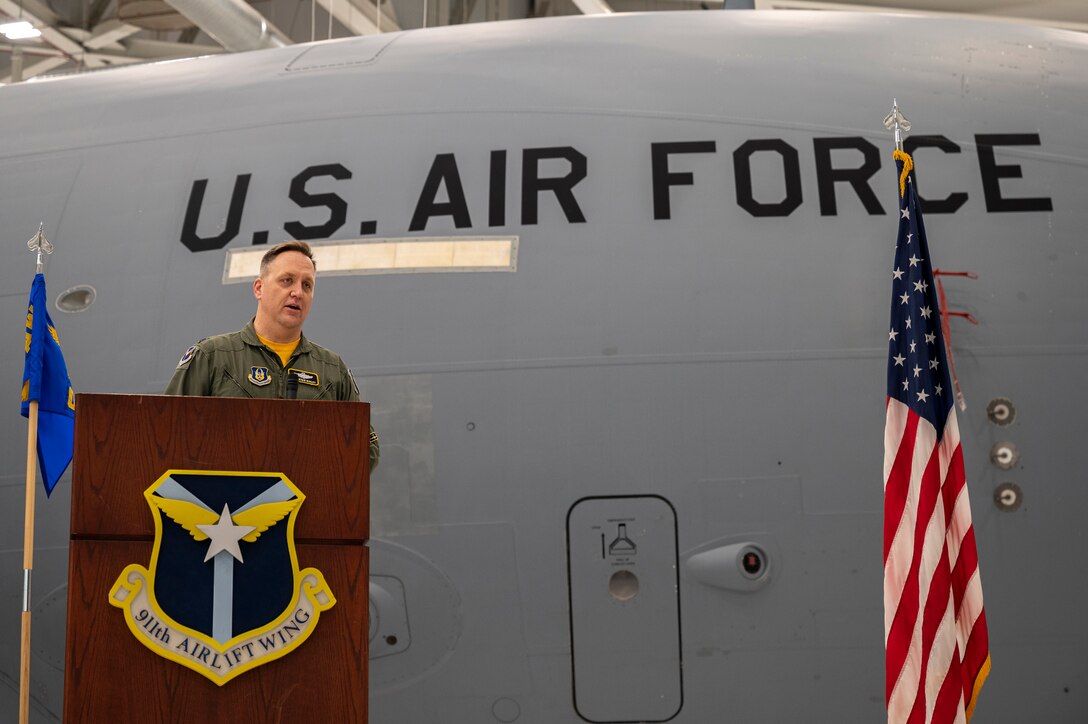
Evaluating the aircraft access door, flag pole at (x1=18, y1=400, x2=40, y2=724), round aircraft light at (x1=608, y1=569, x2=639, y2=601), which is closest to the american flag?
the aircraft access door

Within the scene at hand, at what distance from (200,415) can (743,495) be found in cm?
277

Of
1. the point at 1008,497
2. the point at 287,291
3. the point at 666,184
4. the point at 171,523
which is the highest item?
the point at 666,184

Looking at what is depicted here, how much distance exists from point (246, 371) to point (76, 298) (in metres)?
2.43

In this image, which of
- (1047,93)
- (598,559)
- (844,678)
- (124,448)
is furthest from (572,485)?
(1047,93)

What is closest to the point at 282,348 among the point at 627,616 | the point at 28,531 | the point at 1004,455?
the point at 28,531

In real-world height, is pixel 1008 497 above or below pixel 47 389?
below

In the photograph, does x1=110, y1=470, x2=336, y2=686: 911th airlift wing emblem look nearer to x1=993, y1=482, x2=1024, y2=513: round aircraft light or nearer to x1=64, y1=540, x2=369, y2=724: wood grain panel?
x1=64, y1=540, x2=369, y2=724: wood grain panel

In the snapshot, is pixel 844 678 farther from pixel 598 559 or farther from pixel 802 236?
pixel 802 236

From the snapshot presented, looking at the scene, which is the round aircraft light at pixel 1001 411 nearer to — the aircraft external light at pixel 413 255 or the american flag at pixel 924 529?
the american flag at pixel 924 529

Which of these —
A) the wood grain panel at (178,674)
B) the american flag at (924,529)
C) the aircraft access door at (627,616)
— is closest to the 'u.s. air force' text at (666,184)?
the american flag at (924,529)

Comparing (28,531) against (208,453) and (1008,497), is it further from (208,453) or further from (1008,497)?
(1008,497)

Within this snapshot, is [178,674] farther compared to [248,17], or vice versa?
[248,17]

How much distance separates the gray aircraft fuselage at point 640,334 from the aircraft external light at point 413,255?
53 millimetres

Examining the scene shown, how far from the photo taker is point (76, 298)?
20.1ft
